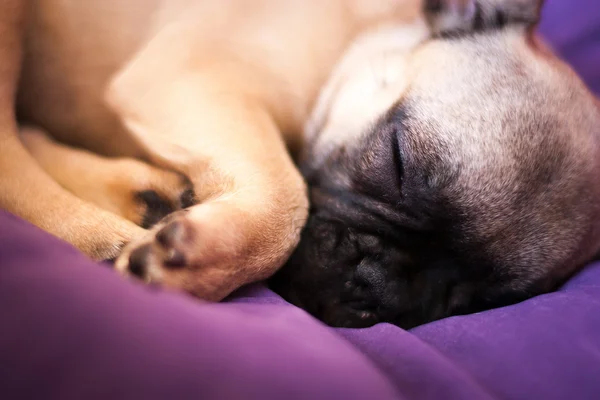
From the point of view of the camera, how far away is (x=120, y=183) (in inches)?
50.0

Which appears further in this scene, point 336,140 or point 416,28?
point 416,28

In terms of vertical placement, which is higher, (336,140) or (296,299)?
(336,140)

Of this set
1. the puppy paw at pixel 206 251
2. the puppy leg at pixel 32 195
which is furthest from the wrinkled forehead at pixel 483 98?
the puppy leg at pixel 32 195

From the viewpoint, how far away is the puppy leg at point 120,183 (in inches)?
47.9

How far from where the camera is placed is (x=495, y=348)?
1.00m

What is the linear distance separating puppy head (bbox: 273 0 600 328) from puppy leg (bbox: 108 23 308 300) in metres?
0.13

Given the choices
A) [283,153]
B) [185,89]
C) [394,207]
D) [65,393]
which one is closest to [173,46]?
[185,89]

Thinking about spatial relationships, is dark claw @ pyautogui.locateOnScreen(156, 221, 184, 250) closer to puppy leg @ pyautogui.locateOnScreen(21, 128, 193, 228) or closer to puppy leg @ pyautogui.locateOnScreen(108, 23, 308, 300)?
puppy leg @ pyautogui.locateOnScreen(108, 23, 308, 300)

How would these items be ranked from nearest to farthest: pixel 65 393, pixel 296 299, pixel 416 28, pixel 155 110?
1. pixel 65 393
2. pixel 296 299
3. pixel 155 110
4. pixel 416 28

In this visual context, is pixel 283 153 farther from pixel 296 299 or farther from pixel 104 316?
pixel 104 316

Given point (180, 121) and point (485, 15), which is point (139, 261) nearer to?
point (180, 121)

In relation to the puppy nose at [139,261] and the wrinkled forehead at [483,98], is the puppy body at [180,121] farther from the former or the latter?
the wrinkled forehead at [483,98]

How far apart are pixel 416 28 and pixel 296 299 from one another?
94 cm

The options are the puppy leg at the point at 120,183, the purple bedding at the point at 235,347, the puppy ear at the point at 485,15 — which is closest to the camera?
the purple bedding at the point at 235,347
